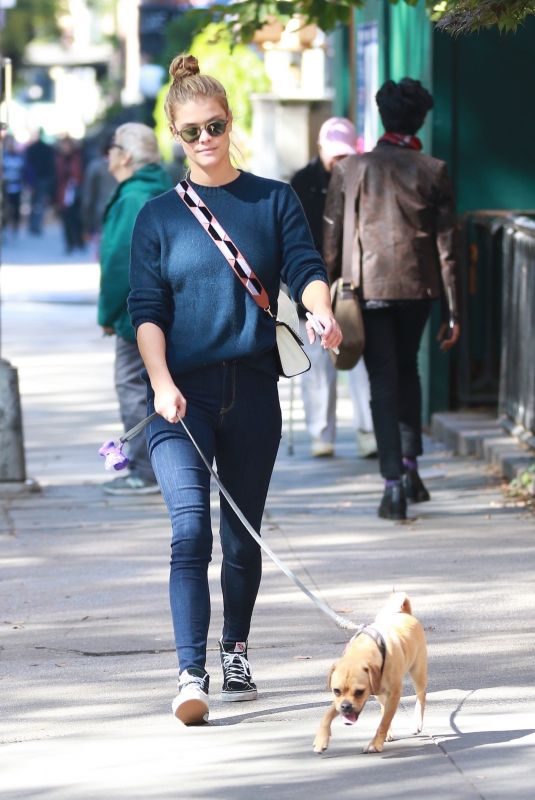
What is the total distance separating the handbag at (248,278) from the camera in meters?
5.12

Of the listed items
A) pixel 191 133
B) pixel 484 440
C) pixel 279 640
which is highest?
pixel 191 133

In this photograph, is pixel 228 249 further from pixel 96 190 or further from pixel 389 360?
pixel 96 190

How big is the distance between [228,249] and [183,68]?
57 centimetres

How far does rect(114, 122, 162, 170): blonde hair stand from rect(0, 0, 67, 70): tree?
169ft

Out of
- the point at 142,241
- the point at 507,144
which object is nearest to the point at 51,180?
the point at 507,144

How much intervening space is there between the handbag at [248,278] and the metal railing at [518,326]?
4.48 m

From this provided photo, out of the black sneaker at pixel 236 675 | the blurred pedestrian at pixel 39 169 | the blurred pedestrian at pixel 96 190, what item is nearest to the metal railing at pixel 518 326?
the black sneaker at pixel 236 675

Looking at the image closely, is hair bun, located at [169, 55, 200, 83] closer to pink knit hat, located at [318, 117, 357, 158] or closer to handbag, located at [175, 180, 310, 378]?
handbag, located at [175, 180, 310, 378]

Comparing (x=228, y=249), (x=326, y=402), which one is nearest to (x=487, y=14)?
(x=228, y=249)

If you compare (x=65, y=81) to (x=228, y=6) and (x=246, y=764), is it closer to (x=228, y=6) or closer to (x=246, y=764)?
(x=228, y=6)

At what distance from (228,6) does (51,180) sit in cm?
2599

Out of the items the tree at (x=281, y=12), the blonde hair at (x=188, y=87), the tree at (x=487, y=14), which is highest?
the tree at (x=281, y=12)

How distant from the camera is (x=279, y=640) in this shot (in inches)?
245

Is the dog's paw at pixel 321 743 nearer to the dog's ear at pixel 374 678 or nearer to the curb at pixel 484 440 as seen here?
the dog's ear at pixel 374 678
